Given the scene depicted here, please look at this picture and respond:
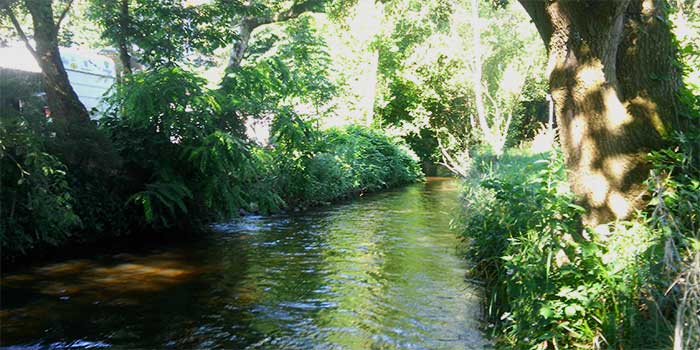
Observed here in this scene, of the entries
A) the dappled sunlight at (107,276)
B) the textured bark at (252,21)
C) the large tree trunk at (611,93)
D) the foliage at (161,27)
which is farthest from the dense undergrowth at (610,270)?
the textured bark at (252,21)

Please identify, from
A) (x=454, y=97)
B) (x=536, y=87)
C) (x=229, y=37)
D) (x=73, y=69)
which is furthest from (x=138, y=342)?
(x=536, y=87)

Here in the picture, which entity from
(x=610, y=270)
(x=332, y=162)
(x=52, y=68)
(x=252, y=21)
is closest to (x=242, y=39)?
(x=252, y=21)

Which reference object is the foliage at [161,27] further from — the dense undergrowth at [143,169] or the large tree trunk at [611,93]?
the large tree trunk at [611,93]

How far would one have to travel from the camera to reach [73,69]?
13.3m

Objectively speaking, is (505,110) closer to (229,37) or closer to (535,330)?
(229,37)

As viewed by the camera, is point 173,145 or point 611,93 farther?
point 173,145

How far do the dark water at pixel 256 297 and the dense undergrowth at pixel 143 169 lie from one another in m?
0.66

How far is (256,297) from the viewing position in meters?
6.18

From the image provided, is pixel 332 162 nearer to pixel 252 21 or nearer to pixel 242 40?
pixel 242 40

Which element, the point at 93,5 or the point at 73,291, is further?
the point at 93,5

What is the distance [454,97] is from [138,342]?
71.1ft

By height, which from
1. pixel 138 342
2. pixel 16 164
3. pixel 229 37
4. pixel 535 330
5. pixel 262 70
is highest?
pixel 229 37

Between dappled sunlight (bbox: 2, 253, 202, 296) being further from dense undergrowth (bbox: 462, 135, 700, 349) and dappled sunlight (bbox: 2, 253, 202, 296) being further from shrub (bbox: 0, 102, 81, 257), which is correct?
dense undergrowth (bbox: 462, 135, 700, 349)

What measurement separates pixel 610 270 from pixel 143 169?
7908mm
